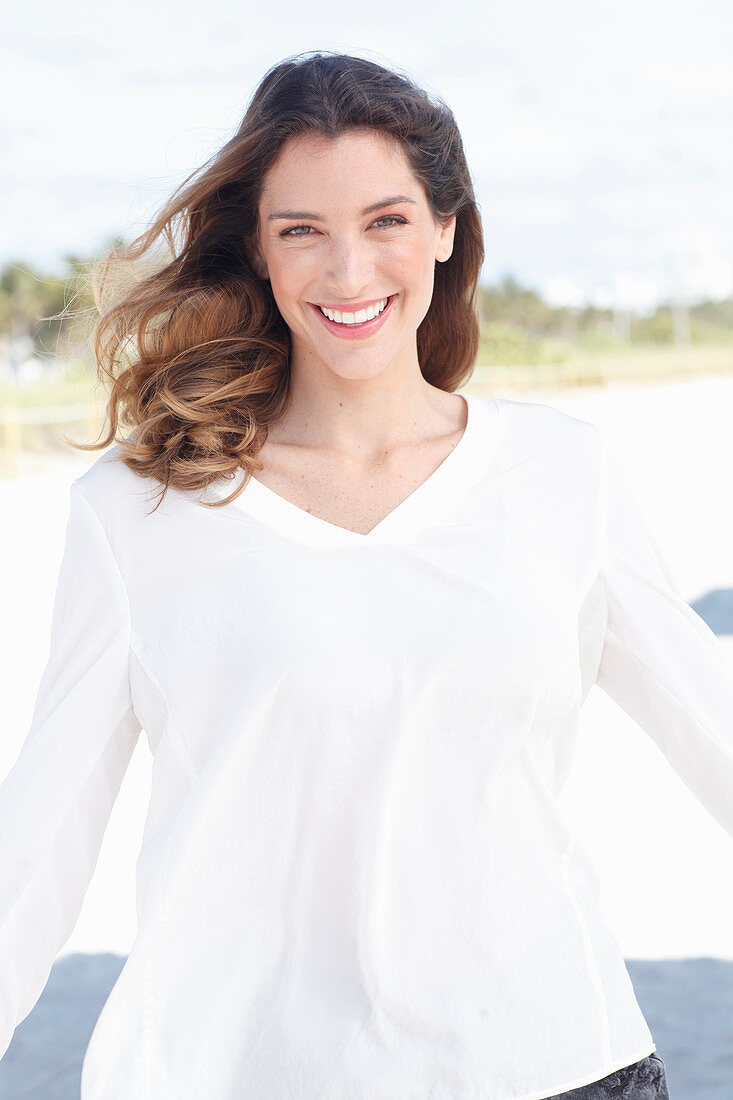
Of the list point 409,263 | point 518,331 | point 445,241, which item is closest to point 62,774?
point 409,263

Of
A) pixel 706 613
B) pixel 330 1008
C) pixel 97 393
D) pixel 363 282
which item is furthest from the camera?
pixel 706 613

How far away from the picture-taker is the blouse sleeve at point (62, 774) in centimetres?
145

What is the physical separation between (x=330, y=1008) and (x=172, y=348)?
89cm

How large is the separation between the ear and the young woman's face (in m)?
0.10

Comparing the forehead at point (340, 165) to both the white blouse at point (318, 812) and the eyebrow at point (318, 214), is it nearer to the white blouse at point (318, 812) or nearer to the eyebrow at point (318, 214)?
the eyebrow at point (318, 214)

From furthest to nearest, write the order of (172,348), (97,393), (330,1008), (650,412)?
(650,412)
(97,393)
(172,348)
(330,1008)

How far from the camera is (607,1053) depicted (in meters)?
1.43

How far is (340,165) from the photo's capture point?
4.99ft

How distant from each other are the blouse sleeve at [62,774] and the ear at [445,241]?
608 millimetres

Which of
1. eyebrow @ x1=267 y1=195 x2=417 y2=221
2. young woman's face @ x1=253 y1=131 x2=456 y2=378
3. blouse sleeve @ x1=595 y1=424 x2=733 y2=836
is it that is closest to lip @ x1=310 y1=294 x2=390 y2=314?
young woman's face @ x1=253 y1=131 x2=456 y2=378

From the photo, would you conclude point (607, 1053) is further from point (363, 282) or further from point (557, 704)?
point (363, 282)

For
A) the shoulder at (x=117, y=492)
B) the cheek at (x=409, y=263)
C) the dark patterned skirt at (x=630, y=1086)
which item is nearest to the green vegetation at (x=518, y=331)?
the shoulder at (x=117, y=492)

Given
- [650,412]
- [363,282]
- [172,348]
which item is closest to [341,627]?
Result: [363,282]

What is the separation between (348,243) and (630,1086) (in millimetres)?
1043
